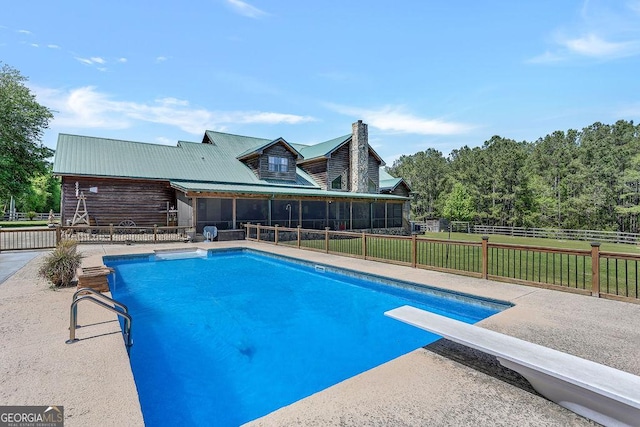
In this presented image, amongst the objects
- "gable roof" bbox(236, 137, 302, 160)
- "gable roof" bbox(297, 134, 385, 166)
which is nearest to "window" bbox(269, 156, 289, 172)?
"gable roof" bbox(236, 137, 302, 160)

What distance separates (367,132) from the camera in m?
26.6

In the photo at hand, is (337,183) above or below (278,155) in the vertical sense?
→ below

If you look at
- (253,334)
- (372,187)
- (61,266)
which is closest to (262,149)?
(372,187)

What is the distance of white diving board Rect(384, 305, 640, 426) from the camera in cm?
241

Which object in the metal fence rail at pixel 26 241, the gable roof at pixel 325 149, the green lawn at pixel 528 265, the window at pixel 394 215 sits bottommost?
the green lawn at pixel 528 265

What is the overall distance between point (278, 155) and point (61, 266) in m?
18.1

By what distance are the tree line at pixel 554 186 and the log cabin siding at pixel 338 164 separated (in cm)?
1990

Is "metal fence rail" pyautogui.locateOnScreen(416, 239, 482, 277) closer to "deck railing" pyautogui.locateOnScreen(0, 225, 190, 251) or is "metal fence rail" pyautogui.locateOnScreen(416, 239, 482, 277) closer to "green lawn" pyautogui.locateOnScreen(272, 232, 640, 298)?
"green lawn" pyautogui.locateOnScreen(272, 232, 640, 298)

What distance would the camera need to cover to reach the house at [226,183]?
58.5 feet

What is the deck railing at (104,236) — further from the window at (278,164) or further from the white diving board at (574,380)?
the white diving board at (574,380)

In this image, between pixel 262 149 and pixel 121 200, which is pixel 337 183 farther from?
pixel 121 200

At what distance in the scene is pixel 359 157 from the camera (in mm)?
26188

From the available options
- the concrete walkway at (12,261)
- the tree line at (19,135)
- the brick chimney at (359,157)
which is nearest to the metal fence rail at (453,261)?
the concrete walkway at (12,261)
